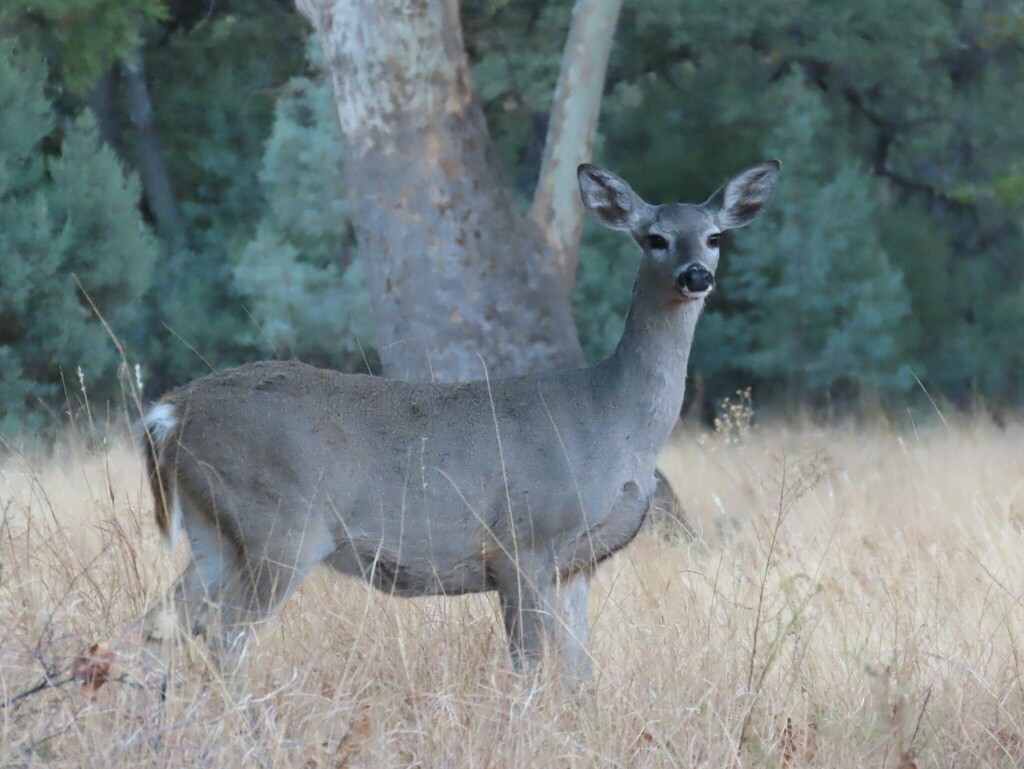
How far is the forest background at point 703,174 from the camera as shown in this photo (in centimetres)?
1602

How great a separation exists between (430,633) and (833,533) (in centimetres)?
202

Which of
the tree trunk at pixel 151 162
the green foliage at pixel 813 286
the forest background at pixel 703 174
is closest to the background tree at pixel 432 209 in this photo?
the forest background at pixel 703 174

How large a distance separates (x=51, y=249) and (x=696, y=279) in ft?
28.5

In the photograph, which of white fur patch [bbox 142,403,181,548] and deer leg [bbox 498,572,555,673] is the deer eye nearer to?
deer leg [bbox 498,572,555,673]

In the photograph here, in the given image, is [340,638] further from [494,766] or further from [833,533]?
[833,533]

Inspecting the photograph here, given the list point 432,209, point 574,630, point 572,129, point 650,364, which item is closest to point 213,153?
point 572,129

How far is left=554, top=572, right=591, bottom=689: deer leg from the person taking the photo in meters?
4.17

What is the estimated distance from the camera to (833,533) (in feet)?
19.0

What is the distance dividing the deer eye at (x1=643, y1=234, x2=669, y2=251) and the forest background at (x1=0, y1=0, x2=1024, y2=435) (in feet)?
30.2

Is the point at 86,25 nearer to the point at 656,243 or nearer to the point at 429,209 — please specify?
the point at 429,209

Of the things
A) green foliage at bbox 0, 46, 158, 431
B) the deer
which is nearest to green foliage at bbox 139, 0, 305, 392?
green foliage at bbox 0, 46, 158, 431

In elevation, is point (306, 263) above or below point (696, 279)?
below

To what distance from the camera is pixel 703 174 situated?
59.7ft

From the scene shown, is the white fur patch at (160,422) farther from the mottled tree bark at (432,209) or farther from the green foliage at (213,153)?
the green foliage at (213,153)
